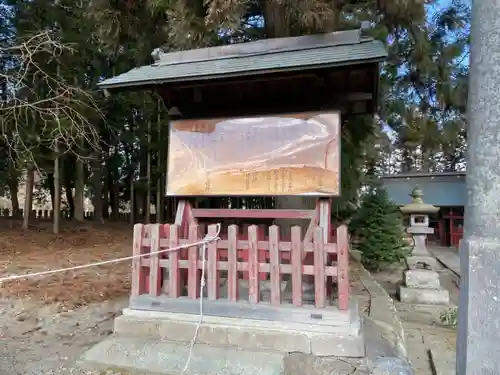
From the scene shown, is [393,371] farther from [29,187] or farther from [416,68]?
[29,187]

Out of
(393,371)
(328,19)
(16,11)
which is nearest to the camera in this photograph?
(393,371)

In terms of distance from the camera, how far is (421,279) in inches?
282

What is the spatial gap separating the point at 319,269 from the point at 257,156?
1132 millimetres

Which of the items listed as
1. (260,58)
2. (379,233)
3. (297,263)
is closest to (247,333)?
(297,263)

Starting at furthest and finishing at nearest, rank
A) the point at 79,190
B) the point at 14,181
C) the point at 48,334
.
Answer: the point at 79,190
the point at 14,181
the point at 48,334

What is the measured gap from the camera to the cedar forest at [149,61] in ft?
15.1

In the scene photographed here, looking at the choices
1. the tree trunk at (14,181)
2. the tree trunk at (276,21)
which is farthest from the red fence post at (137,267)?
the tree trunk at (14,181)

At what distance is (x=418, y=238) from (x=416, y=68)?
137 inches

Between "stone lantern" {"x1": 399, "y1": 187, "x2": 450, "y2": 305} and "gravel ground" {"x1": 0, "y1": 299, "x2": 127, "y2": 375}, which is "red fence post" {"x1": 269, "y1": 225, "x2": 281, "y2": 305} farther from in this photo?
"stone lantern" {"x1": 399, "y1": 187, "x2": 450, "y2": 305}

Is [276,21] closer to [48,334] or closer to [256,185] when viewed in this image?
[256,185]

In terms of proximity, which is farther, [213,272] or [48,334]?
[48,334]

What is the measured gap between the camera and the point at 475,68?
1571 millimetres

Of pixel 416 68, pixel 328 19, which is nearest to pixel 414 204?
pixel 416 68

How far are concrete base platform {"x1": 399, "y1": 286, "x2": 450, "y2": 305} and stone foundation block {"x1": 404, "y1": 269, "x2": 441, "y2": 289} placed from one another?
0.32 ft
